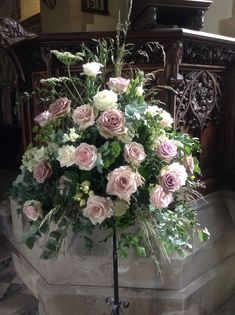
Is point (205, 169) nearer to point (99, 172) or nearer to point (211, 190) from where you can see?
point (211, 190)

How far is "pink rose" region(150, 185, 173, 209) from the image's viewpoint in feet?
2.88

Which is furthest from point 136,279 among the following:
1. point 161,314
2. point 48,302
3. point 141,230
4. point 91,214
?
point 91,214

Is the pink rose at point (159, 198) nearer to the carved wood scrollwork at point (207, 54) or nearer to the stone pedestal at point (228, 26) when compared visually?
the carved wood scrollwork at point (207, 54)

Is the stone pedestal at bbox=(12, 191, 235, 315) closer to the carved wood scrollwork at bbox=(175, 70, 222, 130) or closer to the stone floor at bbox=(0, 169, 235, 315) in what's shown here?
the stone floor at bbox=(0, 169, 235, 315)

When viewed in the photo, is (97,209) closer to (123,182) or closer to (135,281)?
(123,182)

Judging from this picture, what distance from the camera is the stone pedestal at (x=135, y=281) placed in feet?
4.70

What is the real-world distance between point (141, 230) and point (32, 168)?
1.34 ft

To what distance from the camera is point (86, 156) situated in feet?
2.72

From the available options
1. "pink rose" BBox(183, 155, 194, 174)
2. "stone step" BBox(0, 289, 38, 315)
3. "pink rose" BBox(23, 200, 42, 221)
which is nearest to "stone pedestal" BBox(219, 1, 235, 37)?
"pink rose" BBox(183, 155, 194, 174)

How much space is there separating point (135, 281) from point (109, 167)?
2.53ft

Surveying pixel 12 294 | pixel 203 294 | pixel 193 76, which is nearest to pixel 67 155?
pixel 193 76

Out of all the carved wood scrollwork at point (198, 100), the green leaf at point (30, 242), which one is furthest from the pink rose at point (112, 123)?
the carved wood scrollwork at point (198, 100)

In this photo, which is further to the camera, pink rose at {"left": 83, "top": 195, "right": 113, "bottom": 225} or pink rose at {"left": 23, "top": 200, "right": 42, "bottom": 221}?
pink rose at {"left": 23, "top": 200, "right": 42, "bottom": 221}

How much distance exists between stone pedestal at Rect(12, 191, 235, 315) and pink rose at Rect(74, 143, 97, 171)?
690 millimetres
